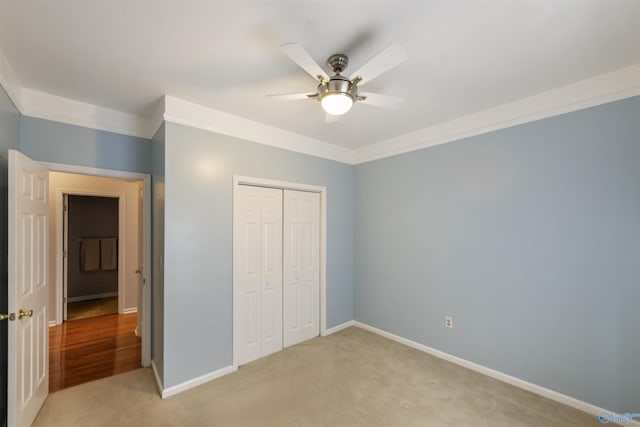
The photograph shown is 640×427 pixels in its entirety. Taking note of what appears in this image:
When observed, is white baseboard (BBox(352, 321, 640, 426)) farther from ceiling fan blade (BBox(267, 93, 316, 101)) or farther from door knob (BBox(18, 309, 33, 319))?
door knob (BBox(18, 309, 33, 319))

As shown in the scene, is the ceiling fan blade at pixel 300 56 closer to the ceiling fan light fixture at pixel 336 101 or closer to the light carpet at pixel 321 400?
the ceiling fan light fixture at pixel 336 101

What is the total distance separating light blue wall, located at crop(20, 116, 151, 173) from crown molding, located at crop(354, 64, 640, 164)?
2.99 m

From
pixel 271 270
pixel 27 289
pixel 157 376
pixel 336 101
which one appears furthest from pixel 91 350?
pixel 336 101

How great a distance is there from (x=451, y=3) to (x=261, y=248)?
8.62 feet

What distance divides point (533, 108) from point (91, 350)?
17.7ft

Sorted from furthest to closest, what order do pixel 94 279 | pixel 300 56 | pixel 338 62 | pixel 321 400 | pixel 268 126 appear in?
1. pixel 94 279
2. pixel 268 126
3. pixel 321 400
4. pixel 338 62
5. pixel 300 56

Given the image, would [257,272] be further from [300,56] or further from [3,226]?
[300,56]

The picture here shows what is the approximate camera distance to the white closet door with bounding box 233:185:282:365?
9.27ft

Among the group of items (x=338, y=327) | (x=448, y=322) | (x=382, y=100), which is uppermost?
(x=382, y=100)

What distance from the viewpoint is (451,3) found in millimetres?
1370

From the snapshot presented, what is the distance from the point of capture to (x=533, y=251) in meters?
2.41

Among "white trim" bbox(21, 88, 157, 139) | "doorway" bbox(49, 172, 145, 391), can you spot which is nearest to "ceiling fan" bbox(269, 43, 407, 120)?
"white trim" bbox(21, 88, 157, 139)

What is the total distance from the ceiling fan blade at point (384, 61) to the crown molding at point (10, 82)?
2.35 metres

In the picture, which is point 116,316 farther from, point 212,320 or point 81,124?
point 81,124
